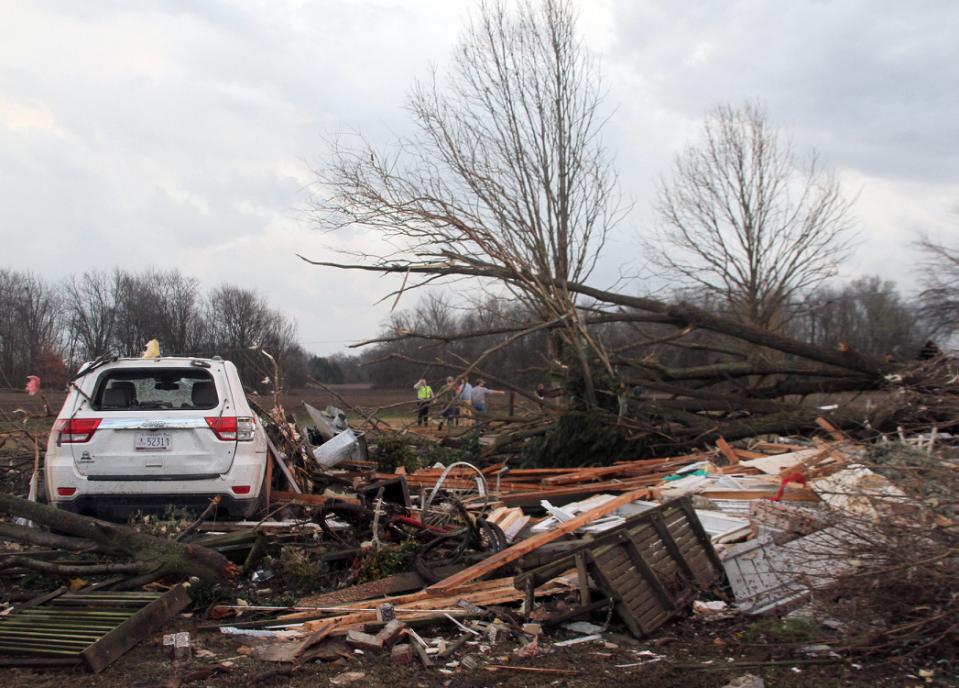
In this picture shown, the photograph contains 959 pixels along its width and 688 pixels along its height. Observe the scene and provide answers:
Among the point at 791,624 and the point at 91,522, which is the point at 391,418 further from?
the point at 791,624

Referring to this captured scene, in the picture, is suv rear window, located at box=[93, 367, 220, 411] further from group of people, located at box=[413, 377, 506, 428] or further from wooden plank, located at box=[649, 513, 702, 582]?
wooden plank, located at box=[649, 513, 702, 582]

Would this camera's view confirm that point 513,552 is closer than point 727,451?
Yes

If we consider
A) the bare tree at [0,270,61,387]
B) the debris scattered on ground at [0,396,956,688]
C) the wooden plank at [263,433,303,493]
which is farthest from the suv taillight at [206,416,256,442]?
the bare tree at [0,270,61,387]

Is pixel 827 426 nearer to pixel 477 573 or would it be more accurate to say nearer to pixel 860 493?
pixel 860 493

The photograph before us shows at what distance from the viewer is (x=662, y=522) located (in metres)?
5.73

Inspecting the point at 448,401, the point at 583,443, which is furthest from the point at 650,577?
the point at 448,401

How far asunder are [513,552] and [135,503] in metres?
3.47

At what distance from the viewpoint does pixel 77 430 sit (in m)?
7.37

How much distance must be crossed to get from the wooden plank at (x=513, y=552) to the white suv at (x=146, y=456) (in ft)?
8.31

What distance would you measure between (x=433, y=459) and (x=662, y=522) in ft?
21.5

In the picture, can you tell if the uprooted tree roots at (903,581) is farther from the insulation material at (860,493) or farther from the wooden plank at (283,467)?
the wooden plank at (283,467)

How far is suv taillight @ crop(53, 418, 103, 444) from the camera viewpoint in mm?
7359

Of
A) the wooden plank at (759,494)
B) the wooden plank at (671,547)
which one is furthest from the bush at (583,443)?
the wooden plank at (671,547)

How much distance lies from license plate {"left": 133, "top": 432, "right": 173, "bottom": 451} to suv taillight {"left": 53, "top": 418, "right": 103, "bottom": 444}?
0.37 m
